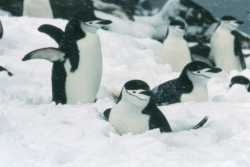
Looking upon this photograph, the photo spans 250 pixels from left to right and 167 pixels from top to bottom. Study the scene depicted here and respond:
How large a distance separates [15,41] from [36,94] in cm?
164

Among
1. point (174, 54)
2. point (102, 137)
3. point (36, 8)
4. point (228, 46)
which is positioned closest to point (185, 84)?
point (102, 137)

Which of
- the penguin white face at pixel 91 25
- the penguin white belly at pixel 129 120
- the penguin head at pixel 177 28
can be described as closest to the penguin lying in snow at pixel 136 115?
the penguin white belly at pixel 129 120

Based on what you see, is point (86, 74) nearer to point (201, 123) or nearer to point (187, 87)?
point (187, 87)

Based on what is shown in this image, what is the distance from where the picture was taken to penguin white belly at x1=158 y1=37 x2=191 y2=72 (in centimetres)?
731

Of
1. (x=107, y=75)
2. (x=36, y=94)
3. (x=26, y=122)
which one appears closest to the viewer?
(x=26, y=122)

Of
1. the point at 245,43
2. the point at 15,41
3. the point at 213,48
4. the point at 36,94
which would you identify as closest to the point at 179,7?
the point at 245,43

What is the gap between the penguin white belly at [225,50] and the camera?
24.9 feet

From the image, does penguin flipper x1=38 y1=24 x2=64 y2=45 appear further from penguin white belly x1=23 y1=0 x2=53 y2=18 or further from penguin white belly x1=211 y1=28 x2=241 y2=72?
penguin white belly x1=23 y1=0 x2=53 y2=18

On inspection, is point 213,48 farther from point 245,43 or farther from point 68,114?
point 68,114

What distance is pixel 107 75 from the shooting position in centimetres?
660

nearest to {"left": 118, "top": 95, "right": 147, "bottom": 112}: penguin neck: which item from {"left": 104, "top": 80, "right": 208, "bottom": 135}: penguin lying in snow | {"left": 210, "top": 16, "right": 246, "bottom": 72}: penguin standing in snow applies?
{"left": 104, "top": 80, "right": 208, "bottom": 135}: penguin lying in snow

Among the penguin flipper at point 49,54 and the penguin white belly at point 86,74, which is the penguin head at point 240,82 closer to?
the penguin white belly at point 86,74

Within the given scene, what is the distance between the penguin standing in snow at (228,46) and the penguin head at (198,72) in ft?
7.27

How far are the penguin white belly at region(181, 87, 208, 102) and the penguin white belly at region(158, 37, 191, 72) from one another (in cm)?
193
